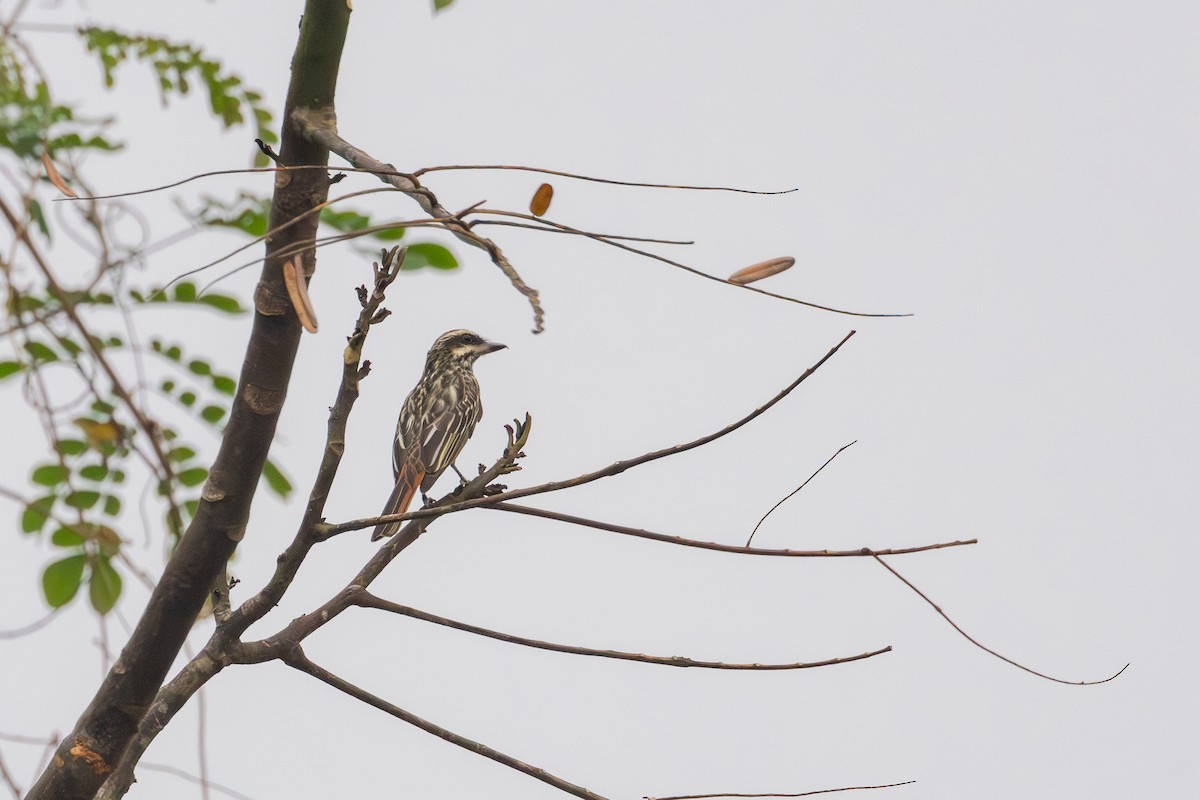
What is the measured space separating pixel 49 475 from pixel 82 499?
101mm

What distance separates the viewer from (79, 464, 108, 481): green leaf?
340cm

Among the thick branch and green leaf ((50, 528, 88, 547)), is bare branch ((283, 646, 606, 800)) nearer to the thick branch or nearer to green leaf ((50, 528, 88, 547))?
the thick branch

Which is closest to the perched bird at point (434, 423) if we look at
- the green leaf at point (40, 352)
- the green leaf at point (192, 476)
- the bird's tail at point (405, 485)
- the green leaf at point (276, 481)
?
the bird's tail at point (405, 485)

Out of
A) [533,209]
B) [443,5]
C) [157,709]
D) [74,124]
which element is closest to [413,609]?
[157,709]

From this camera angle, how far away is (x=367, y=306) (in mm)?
1959

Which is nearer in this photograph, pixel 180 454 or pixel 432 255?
pixel 432 255

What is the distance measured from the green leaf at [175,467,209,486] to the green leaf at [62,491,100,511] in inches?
8.5

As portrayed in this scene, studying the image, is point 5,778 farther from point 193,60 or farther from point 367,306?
point 193,60

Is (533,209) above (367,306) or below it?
above

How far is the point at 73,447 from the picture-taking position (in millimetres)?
3418

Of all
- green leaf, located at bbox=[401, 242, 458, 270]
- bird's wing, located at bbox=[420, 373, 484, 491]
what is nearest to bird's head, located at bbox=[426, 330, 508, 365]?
bird's wing, located at bbox=[420, 373, 484, 491]


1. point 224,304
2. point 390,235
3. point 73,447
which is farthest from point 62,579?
point 390,235

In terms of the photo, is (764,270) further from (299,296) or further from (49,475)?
(49,475)

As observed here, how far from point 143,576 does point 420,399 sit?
144cm
